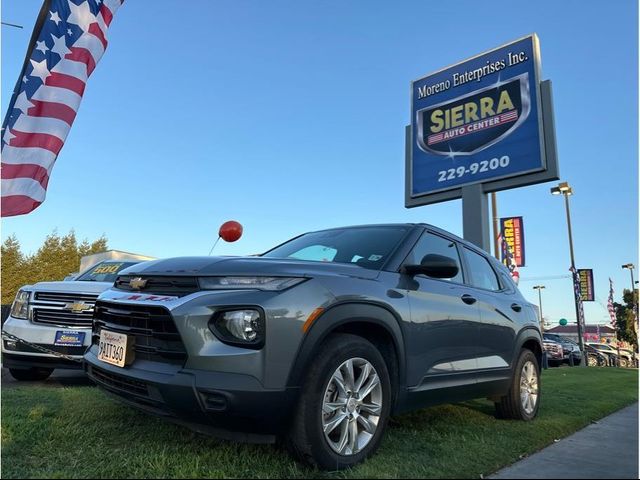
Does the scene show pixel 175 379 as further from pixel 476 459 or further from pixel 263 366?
pixel 476 459

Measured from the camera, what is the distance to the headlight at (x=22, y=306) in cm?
593

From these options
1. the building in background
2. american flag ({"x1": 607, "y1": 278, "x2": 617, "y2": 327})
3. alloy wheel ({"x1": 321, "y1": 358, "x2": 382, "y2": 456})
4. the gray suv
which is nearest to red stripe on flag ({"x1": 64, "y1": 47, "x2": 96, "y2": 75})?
the gray suv

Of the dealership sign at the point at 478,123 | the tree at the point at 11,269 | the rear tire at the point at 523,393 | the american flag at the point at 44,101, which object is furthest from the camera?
the tree at the point at 11,269

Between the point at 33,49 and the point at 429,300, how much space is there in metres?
5.00

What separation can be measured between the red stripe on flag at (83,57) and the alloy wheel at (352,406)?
16.2ft

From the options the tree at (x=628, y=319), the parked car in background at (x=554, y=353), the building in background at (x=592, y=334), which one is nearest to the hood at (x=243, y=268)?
the parked car in background at (x=554, y=353)

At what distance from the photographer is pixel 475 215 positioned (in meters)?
12.1

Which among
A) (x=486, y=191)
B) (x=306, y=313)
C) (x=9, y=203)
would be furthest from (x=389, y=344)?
(x=486, y=191)

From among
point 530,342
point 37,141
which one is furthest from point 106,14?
point 530,342

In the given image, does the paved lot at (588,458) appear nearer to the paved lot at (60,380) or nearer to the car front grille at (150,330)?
the car front grille at (150,330)

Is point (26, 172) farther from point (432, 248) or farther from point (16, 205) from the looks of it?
point (432, 248)

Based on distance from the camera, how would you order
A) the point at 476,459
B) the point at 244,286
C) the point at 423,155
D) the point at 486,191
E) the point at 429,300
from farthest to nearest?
the point at 423,155, the point at 486,191, the point at 429,300, the point at 476,459, the point at 244,286

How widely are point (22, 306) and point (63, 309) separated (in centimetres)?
65

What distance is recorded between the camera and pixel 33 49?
549 cm
